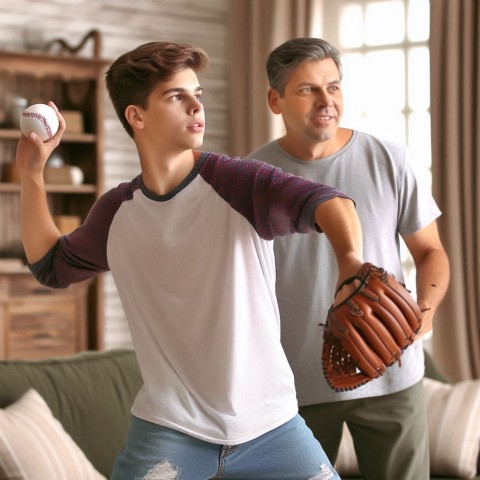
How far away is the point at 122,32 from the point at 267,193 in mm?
5022

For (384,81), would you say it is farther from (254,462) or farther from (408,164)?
(254,462)

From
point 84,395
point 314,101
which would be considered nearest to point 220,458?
point 314,101

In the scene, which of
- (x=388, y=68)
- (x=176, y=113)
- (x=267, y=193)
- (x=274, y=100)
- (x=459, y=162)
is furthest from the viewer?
(x=388, y=68)

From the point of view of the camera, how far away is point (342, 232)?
4.77 feet

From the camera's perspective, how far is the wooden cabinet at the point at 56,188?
571cm

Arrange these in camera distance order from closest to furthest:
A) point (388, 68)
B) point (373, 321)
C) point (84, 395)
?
point (373, 321), point (84, 395), point (388, 68)

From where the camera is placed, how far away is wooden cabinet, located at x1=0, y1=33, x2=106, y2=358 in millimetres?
5711

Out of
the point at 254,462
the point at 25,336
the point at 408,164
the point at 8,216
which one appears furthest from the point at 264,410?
the point at 8,216

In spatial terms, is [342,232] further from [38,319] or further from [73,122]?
[73,122]

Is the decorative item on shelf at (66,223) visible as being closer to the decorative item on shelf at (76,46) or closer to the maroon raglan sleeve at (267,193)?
the decorative item on shelf at (76,46)

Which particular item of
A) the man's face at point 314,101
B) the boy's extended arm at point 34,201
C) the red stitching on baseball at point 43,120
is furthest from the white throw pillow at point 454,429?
the red stitching on baseball at point 43,120

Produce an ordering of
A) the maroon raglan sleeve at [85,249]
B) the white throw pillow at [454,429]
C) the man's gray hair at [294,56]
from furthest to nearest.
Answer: the white throw pillow at [454,429] < the man's gray hair at [294,56] < the maroon raglan sleeve at [85,249]

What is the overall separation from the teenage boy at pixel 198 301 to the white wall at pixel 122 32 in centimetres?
454

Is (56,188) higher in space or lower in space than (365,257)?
higher
